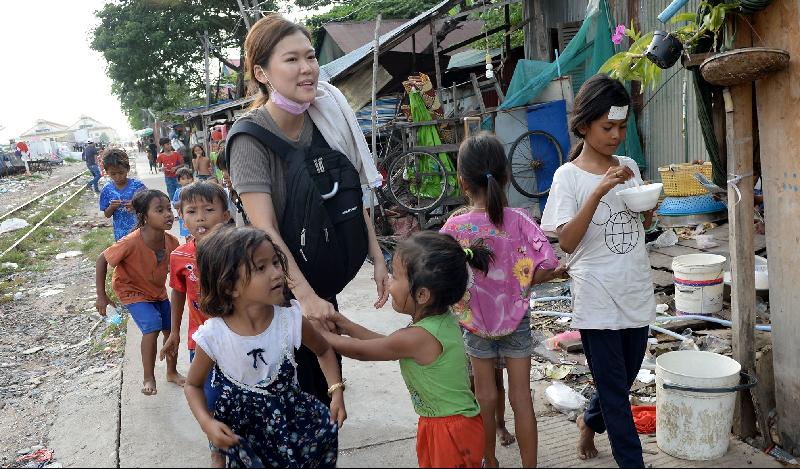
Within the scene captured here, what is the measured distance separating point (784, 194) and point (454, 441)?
177 centimetres

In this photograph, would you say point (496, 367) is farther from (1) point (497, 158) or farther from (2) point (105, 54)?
(2) point (105, 54)

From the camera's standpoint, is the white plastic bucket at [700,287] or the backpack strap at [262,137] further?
the white plastic bucket at [700,287]

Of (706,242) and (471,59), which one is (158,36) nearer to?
(471,59)

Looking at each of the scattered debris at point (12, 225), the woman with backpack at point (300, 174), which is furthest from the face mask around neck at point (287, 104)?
the scattered debris at point (12, 225)

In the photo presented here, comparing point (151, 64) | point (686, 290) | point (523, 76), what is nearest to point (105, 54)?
point (151, 64)

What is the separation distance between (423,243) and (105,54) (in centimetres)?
2877

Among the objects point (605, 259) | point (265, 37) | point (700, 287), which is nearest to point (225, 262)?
point (265, 37)

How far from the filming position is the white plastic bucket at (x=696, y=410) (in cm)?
276

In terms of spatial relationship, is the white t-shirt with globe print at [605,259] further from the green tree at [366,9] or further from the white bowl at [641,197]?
the green tree at [366,9]

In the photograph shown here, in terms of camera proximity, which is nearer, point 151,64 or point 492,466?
point 492,466

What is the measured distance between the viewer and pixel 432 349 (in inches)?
84.7

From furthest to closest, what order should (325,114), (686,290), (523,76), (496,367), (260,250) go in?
(523,76)
(686,290)
(496,367)
(325,114)
(260,250)

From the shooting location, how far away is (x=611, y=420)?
2596mm

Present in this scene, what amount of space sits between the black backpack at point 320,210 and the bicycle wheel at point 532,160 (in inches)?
248
